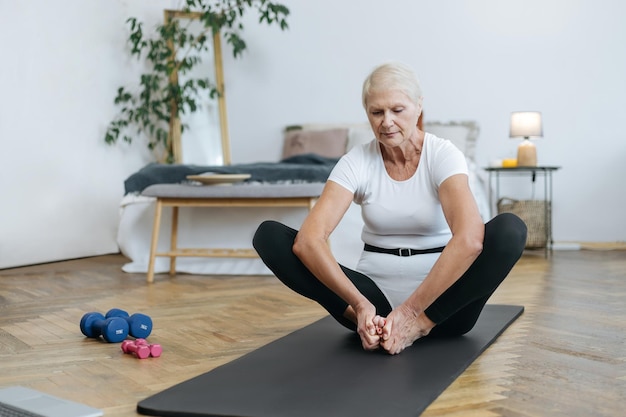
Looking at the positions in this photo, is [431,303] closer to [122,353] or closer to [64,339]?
[122,353]

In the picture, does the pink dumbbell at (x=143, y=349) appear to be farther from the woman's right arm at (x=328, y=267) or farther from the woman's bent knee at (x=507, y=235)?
the woman's bent knee at (x=507, y=235)

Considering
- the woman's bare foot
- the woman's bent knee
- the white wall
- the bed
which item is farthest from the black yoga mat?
the white wall

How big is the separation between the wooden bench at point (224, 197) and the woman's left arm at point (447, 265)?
5.67 feet

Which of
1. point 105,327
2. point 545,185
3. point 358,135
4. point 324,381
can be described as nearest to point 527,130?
point 545,185

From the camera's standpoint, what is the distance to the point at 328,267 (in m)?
2.23

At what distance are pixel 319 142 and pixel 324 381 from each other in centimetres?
405

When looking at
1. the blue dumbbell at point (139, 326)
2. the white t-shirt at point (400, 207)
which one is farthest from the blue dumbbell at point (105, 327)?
the white t-shirt at point (400, 207)

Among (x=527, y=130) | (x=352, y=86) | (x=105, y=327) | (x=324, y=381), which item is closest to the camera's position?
(x=324, y=381)

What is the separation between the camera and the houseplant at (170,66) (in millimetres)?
5895

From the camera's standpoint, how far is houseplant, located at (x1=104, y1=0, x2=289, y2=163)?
589 cm

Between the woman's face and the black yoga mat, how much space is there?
629 mm

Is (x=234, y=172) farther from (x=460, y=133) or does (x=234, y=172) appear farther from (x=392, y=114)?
(x=392, y=114)

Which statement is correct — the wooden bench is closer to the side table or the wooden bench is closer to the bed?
the bed

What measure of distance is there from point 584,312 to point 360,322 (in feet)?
4.10
